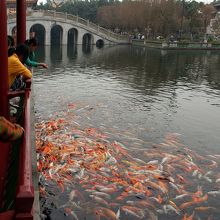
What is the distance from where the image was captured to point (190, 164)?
10016 mm

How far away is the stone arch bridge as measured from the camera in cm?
6252

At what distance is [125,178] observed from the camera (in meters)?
8.83

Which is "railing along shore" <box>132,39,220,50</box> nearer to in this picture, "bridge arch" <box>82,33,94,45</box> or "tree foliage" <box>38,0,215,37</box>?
"tree foliage" <box>38,0,215,37</box>

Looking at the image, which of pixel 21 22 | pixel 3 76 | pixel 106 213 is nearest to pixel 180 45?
pixel 21 22

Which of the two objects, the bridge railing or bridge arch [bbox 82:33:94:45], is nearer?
the bridge railing

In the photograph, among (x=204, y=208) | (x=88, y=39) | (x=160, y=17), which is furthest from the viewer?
(x=88, y=39)

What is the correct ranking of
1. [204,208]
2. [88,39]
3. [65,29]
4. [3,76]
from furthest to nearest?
[88,39], [65,29], [204,208], [3,76]

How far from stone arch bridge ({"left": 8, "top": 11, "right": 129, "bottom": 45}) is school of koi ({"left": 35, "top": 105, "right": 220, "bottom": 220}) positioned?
51977mm

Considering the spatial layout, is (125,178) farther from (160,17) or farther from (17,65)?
(160,17)

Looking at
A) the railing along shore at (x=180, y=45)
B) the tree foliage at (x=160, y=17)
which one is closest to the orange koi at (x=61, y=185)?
the railing along shore at (x=180, y=45)

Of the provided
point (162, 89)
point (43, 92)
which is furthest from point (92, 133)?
point (162, 89)

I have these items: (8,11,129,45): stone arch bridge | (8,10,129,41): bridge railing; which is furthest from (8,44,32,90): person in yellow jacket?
(8,10,129,41): bridge railing

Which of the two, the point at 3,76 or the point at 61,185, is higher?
the point at 3,76

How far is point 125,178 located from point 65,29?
6195cm
